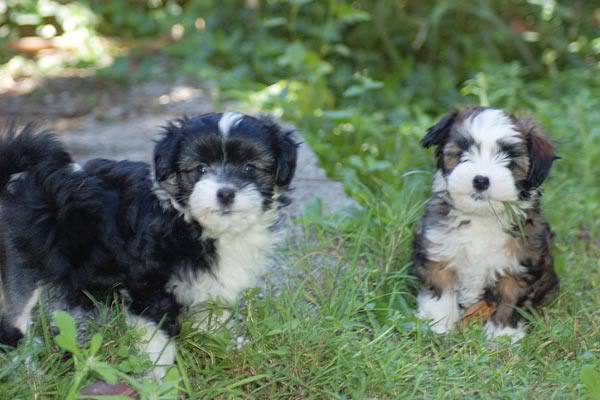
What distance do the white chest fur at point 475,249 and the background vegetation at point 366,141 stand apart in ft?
0.92

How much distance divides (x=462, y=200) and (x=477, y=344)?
2.29 feet

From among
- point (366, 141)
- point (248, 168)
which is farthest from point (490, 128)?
point (366, 141)

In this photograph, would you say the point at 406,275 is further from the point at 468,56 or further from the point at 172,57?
the point at 172,57

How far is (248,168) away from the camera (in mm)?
3527

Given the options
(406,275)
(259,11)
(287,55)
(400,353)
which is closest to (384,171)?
(406,275)

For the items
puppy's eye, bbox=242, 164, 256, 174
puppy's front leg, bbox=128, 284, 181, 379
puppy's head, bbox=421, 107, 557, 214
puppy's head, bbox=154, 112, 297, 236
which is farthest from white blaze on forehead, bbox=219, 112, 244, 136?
puppy's head, bbox=421, 107, 557, 214

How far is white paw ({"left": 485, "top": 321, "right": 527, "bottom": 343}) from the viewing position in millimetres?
4066

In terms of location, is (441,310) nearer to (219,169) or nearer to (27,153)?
(219,169)

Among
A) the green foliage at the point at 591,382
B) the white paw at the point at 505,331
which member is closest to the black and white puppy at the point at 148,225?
the white paw at the point at 505,331

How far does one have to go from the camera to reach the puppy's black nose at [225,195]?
10.9 ft

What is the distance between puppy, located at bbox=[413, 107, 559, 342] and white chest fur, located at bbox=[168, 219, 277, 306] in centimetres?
94

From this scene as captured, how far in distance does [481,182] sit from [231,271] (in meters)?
1.23

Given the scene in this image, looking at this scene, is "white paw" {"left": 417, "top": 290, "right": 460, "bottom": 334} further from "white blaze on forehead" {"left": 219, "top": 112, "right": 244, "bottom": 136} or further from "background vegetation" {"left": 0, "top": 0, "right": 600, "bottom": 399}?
"white blaze on forehead" {"left": 219, "top": 112, "right": 244, "bottom": 136}

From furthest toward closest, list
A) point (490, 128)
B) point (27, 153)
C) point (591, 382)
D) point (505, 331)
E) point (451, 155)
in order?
point (505, 331) < point (451, 155) < point (490, 128) < point (27, 153) < point (591, 382)
